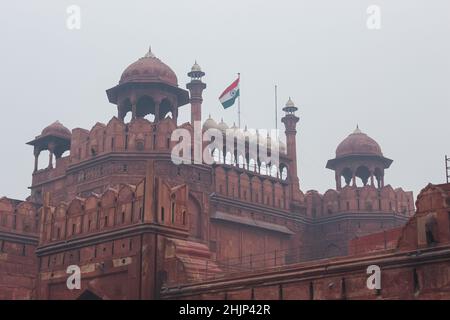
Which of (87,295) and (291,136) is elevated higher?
(291,136)

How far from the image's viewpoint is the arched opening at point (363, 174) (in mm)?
47453

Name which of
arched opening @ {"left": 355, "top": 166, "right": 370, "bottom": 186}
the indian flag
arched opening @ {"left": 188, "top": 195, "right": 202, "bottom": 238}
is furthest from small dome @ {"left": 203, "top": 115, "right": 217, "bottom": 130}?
arched opening @ {"left": 188, "top": 195, "right": 202, "bottom": 238}

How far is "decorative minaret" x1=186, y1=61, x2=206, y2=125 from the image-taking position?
1697 inches

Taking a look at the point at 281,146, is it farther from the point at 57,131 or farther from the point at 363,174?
the point at 57,131

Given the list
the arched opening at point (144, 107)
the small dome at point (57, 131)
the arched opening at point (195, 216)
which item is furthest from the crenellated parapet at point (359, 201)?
the small dome at point (57, 131)

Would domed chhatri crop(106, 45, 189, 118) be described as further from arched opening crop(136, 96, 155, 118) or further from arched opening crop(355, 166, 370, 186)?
arched opening crop(355, 166, 370, 186)

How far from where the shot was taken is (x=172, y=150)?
35656 millimetres

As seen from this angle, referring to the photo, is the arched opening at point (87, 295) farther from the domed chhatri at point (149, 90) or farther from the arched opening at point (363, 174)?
the arched opening at point (363, 174)

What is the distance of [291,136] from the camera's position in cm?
4891

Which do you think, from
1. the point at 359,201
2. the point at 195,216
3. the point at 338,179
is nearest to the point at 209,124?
the point at 338,179

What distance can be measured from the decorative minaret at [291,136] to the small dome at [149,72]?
1127 centimetres

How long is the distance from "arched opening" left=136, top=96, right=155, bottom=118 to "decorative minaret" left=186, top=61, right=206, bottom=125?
297 cm

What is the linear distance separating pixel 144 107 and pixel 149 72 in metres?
2.74
